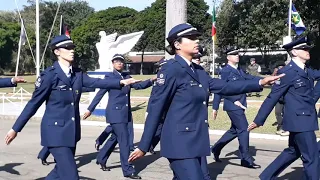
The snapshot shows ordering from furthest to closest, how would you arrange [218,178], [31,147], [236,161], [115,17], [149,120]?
[115,17] < [31,147] < [236,161] < [218,178] < [149,120]

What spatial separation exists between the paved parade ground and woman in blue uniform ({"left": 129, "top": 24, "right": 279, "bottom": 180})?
348 centimetres

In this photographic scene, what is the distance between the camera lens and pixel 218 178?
26.5 feet

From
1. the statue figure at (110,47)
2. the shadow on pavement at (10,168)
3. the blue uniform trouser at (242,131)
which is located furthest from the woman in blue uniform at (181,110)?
the statue figure at (110,47)

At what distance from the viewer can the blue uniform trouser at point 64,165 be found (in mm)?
5699

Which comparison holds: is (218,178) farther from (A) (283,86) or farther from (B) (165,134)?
(B) (165,134)

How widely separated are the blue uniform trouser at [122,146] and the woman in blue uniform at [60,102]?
6.87ft

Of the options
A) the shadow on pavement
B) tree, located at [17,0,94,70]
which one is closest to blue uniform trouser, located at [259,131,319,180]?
the shadow on pavement

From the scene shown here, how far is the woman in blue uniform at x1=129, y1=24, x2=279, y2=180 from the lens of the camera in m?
4.62

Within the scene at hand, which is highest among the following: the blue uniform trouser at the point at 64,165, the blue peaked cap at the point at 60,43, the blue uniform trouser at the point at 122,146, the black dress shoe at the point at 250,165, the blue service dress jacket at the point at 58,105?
the blue peaked cap at the point at 60,43

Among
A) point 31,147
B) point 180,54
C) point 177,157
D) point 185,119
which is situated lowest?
point 31,147

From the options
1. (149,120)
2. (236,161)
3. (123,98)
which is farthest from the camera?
(236,161)

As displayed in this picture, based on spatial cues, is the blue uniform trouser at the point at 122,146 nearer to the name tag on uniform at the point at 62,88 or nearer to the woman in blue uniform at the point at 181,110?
the name tag on uniform at the point at 62,88

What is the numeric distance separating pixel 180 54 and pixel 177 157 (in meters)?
0.92

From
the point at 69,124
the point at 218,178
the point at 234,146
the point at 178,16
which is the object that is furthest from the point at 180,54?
the point at 178,16
